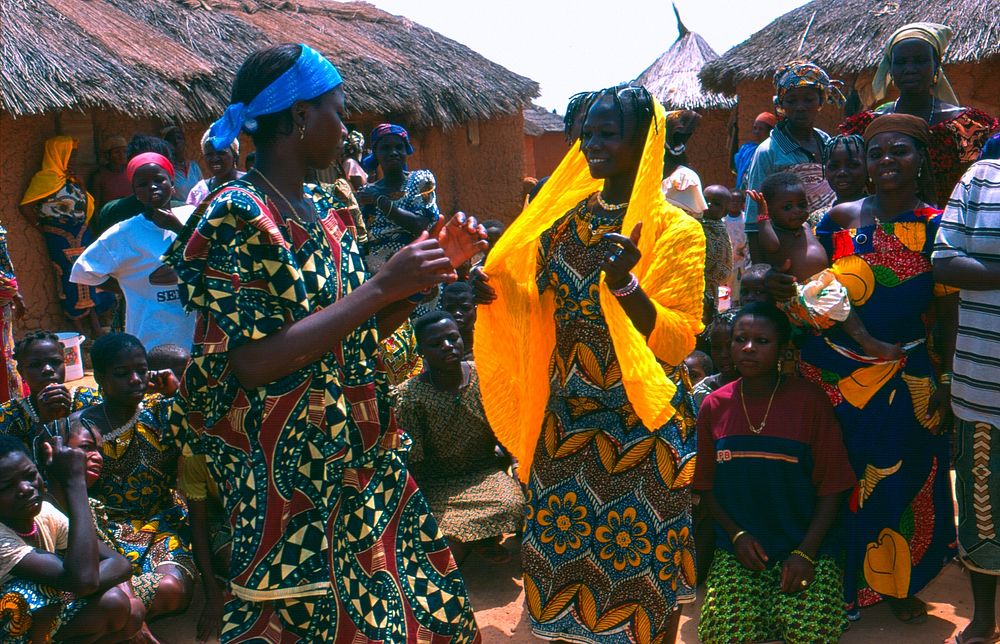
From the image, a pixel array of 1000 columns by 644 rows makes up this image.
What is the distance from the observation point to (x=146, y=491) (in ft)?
14.3

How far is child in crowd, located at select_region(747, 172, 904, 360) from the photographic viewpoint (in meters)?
3.73

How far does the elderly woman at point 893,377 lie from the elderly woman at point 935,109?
1.23 feet

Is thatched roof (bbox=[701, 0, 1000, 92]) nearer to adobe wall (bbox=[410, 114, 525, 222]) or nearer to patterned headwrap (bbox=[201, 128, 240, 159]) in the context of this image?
adobe wall (bbox=[410, 114, 525, 222])

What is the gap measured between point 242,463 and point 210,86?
31.0 feet

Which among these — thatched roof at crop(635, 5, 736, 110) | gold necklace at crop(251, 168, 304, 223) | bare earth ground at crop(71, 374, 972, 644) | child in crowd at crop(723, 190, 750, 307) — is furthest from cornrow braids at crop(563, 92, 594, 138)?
thatched roof at crop(635, 5, 736, 110)

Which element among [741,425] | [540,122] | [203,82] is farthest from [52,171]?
[540,122]

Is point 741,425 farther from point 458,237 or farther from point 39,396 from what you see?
point 39,396

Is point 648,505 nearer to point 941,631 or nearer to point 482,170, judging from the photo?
point 941,631

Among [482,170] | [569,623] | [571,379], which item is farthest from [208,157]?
[482,170]

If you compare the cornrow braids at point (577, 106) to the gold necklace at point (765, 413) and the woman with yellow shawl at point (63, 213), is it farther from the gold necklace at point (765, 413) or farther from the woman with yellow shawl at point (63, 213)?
the woman with yellow shawl at point (63, 213)

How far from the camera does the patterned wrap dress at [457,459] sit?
4656 millimetres

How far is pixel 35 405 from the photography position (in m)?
4.33

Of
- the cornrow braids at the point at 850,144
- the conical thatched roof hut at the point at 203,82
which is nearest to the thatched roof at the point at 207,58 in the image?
the conical thatched roof hut at the point at 203,82

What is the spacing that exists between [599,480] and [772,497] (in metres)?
0.93
